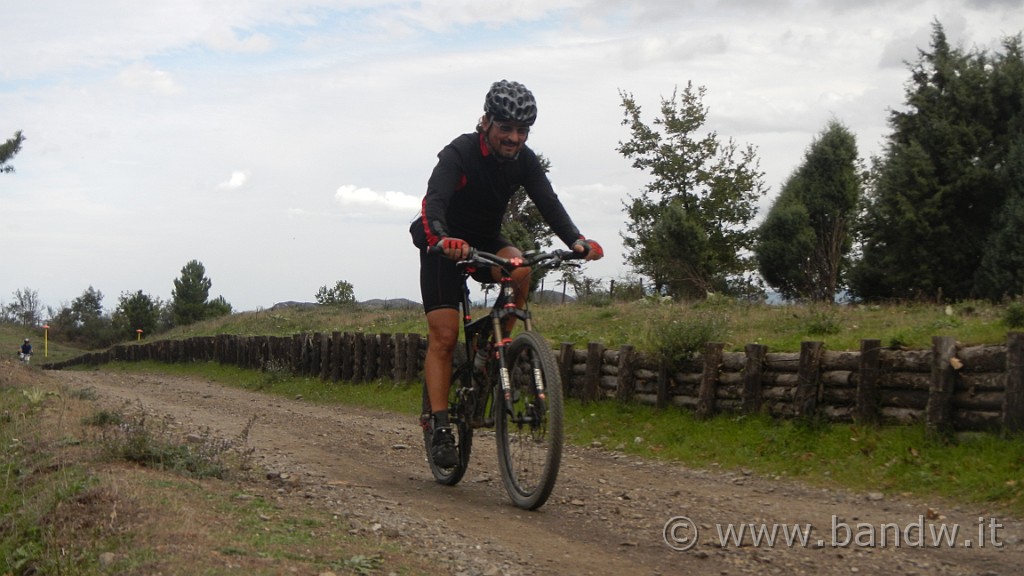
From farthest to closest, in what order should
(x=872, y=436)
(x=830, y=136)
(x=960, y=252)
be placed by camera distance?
(x=830, y=136)
(x=960, y=252)
(x=872, y=436)

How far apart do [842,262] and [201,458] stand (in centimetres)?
3238

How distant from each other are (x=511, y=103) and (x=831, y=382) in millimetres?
4431

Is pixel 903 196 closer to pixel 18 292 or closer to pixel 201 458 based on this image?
pixel 201 458

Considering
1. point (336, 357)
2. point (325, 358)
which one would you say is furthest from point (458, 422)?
point (325, 358)

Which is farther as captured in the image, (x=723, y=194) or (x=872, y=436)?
(x=723, y=194)

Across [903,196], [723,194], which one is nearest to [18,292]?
[723,194]

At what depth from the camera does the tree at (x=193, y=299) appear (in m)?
87.9

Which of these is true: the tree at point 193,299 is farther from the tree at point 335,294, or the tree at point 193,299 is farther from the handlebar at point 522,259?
the handlebar at point 522,259

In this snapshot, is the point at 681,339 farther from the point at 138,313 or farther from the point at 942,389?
the point at 138,313

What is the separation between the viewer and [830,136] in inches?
1417

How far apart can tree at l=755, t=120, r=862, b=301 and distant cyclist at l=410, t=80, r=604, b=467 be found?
27364mm

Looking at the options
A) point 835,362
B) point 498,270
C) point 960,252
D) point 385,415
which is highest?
point 960,252

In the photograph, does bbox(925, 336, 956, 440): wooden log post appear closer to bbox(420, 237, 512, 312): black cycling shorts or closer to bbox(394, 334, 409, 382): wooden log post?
bbox(420, 237, 512, 312): black cycling shorts

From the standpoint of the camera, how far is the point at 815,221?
117 ft
